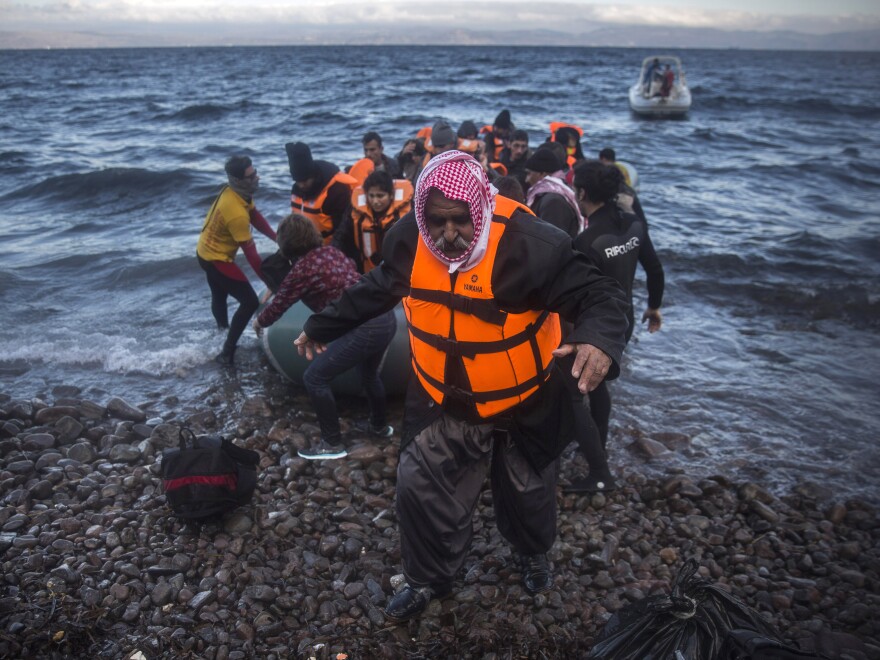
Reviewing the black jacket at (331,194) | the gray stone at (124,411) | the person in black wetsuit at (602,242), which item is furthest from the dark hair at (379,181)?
the gray stone at (124,411)


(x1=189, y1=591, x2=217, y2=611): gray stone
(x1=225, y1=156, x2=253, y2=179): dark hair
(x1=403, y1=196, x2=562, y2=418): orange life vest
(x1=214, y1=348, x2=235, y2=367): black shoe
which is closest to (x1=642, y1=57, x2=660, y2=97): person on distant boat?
(x1=225, y1=156, x2=253, y2=179): dark hair

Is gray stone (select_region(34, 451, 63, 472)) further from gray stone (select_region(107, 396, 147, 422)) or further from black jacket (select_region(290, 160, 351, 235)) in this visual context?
black jacket (select_region(290, 160, 351, 235))

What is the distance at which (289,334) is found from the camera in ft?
18.6

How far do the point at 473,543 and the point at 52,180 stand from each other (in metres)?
16.2

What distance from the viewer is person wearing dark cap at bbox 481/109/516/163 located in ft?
34.4

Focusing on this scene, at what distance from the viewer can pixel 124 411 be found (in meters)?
5.44

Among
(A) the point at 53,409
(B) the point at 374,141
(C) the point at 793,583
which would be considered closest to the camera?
(C) the point at 793,583

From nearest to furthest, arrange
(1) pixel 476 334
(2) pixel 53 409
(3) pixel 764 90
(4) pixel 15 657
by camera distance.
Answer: (1) pixel 476 334, (4) pixel 15 657, (2) pixel 53 409, (3) pixel 764 90

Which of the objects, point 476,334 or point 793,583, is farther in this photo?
point 793,583

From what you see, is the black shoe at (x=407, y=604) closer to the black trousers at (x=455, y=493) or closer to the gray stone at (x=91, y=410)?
the black trousers at (x=455, y=493)

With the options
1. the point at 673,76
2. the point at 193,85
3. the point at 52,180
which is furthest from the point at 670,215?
the point at 193,85

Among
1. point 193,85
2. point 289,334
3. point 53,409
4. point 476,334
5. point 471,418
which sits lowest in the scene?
point 193,85

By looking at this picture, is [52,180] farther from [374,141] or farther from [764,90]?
[764,90]

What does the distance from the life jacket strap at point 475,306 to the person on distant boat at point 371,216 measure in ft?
9.44
